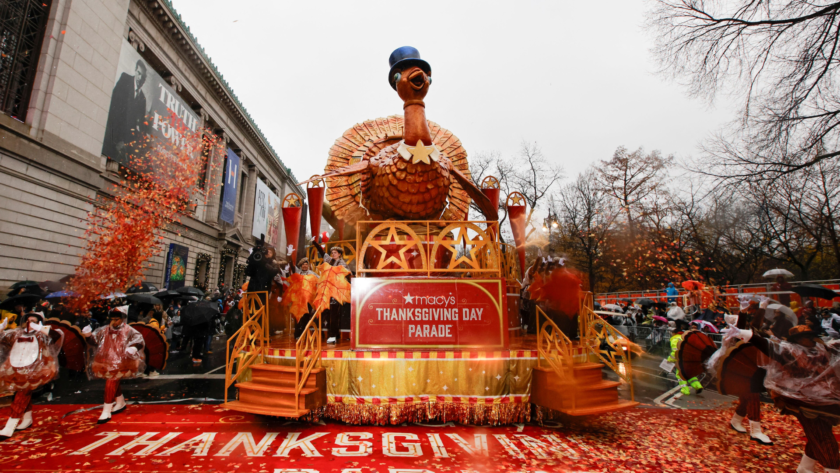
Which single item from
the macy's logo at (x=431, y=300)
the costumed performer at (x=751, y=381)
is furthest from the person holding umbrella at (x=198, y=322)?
the costumed performer at (x=751, y=381)

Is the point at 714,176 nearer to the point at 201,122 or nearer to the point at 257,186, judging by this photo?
the point at 201,122

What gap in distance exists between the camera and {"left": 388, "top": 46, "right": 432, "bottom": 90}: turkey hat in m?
6.76

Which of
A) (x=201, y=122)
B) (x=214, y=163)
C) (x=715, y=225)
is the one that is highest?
(x=201, y=122)

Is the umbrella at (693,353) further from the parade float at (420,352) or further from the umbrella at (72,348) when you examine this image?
the umbrella at (72,348)

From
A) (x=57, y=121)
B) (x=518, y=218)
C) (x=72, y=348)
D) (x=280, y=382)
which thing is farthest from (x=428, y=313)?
(x=57, y=121)

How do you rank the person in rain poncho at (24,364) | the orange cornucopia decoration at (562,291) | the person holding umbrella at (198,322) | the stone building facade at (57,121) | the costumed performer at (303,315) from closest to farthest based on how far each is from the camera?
the person in rain poncho at (24,364) → the orange cornucopia decoration at (562,291) → the costumed performer at (303,315) → the person holding umbrella at (198,322) → the stone building facade at (57,121)

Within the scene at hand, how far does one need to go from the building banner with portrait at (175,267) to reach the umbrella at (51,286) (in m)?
8.82

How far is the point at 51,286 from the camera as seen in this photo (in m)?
11.9

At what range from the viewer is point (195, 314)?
35.1ft

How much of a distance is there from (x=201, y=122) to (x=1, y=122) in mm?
16300

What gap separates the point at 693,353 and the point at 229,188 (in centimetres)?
3123

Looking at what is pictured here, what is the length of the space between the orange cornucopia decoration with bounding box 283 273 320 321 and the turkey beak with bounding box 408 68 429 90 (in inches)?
150

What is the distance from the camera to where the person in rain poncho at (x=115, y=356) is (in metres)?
5.52

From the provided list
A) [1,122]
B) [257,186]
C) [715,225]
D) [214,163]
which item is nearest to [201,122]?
[214,163]
